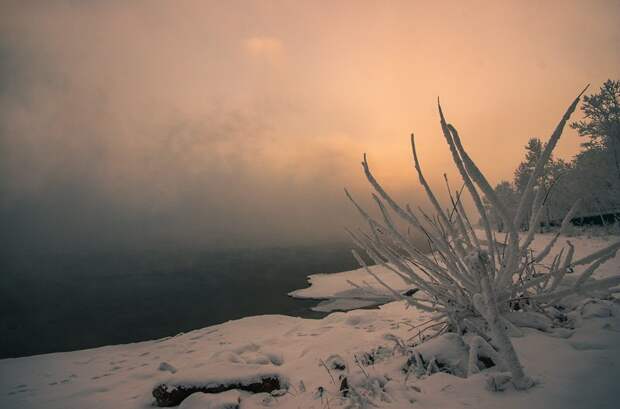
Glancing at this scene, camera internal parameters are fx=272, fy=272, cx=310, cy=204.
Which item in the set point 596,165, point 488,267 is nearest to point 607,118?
point 596,165

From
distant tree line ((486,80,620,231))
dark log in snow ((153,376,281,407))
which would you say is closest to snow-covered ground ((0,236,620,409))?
A: dark log in snow ((153,376,281,407))

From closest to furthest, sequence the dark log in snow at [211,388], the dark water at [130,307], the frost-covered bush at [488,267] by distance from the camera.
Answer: the frost-covered bush at [488,267]
the dark log in snow at [211,388]
the dark water at [130,307]

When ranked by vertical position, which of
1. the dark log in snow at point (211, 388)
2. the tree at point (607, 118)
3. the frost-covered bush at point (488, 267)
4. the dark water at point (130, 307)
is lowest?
the dark water at point (130, 307)

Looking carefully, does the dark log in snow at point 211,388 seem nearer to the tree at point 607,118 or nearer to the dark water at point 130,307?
the dark water at point 130,307

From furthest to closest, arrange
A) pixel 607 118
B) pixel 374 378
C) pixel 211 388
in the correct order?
pixel 607 118
pixel 211 388
pixel 374 378

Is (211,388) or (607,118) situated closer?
(211,388)

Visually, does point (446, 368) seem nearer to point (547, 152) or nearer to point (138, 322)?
point (547, 152)

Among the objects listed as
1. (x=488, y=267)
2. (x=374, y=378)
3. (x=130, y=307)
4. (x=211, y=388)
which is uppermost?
(x=488, y=267)

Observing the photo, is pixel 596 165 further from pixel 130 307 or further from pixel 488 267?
pixel 130 307

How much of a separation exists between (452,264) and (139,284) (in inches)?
1338

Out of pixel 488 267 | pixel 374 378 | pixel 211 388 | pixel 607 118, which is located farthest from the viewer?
pixel 607 118

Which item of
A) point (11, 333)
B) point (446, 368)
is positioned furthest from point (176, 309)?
point (446, 368)

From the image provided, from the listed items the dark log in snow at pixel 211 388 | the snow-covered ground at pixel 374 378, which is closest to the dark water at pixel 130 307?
the snow-covered ground at pixel 374 378

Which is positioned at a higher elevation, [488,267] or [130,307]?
[488,267]
